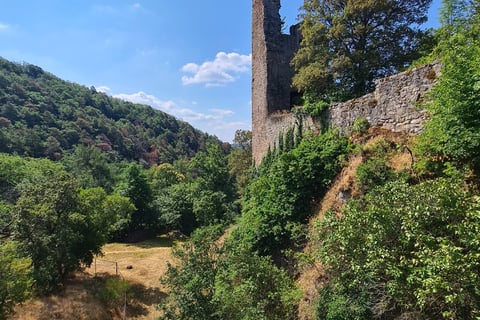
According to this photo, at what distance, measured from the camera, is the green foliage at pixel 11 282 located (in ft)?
41.1

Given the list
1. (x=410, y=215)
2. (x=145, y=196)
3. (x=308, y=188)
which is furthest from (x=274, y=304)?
(x=145, y=196)

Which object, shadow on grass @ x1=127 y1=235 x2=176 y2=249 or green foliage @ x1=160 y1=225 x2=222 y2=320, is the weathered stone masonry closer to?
green foliage @ x1=160 y1=225 x2=222 y2=320

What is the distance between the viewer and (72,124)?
72.1 metres

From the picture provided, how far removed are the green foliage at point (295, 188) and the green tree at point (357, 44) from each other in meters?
3.22

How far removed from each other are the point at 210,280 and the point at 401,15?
12.8 m

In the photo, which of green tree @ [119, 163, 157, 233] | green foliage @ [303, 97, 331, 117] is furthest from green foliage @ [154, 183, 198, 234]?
green foliage @ [303, 97, 331, 117]

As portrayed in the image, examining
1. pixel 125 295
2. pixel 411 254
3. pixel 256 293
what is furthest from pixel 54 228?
pixel 411 254

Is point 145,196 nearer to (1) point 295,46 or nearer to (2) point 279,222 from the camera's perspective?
(1) point 295,46

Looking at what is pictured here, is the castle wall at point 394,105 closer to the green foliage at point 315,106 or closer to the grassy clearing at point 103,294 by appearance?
the green foliage at point 315,106

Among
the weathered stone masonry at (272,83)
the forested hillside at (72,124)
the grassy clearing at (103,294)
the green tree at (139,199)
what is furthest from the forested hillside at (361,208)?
the forested hillside at (72,124)

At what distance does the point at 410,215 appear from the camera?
4.82m

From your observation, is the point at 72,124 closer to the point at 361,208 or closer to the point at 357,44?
the point at 357,44

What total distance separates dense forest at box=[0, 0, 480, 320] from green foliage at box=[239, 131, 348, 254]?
0.04 meters

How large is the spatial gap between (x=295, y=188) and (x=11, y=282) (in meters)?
11.8
